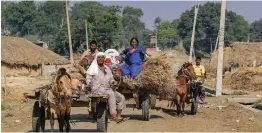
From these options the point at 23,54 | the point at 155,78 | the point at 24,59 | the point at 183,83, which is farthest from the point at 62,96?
the point at 23,54

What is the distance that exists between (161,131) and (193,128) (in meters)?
1.29

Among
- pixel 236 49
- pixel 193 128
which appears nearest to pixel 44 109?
pixel 193 128

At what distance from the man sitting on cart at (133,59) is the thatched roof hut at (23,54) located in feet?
118

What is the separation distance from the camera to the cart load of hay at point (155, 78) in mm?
14117

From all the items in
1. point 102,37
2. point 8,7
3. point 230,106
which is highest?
point 8,7

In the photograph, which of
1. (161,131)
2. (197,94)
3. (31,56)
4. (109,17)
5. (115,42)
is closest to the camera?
(161,131)

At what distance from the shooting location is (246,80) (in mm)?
36719

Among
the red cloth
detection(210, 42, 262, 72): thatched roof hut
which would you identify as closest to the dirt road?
the red cloth

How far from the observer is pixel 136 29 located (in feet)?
349

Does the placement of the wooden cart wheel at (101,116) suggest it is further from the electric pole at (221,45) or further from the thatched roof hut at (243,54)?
the thatched roof hut at (243,54)

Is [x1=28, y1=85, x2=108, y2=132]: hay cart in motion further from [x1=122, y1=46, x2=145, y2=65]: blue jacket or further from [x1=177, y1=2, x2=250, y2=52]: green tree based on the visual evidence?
[x1=177, y1=2, x2=250, y2=52]: green tree

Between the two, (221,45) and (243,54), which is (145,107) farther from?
(243,54)

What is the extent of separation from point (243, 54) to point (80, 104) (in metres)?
39.5

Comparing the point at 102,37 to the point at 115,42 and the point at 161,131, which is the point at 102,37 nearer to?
the point at 115,42
